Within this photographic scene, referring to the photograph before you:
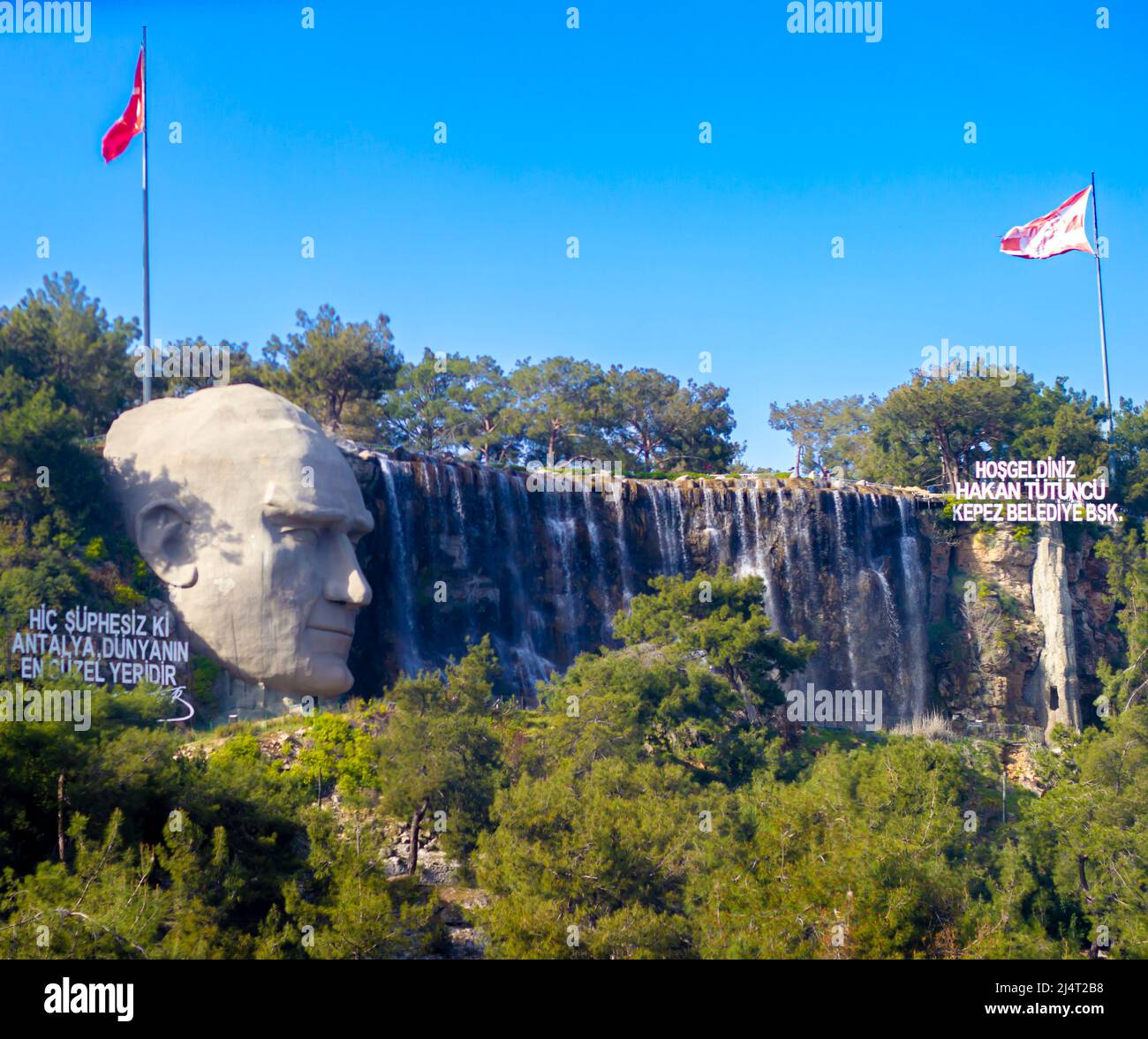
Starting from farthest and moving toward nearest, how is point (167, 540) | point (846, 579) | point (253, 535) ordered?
point (846, 579) < point (167, 540) < point (253, 535)

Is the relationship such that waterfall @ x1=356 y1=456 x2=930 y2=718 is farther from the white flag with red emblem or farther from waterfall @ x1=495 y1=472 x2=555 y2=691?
the white flag with red emblem

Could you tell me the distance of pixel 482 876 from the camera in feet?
75.7

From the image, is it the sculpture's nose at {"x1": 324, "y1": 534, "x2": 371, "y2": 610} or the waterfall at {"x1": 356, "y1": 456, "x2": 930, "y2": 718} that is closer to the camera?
the sculpture's nose at {"x1": 324, "y1": 534, "x2": 371, "y2": 610}

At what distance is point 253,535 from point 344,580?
7.22ft

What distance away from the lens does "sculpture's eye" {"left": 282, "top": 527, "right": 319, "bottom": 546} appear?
102ft

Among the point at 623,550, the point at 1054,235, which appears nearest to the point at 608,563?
the point at 623,550

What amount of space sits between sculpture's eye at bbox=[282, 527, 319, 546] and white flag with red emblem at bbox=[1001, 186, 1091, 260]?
29147 millimetres

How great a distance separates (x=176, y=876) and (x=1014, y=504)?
117 ft

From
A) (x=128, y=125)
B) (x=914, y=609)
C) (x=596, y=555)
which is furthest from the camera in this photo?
(x=914, y=609)

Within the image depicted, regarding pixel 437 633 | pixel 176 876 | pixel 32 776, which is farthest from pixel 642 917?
pixel 437 633

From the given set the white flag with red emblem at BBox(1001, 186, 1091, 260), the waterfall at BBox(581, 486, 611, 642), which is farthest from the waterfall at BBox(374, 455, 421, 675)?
the white flag with red emblem at BBox(1001, 186, 1091, 260)

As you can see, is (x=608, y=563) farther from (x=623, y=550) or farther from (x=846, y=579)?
(x=846, y=579)

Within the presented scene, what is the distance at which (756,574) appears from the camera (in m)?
45.1

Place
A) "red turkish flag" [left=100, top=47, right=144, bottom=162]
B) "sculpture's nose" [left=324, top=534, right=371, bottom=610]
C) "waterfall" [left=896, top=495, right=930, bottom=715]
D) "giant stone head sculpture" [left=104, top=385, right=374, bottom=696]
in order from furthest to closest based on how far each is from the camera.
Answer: "waterfall" [left=896, top=495, right=930, bottom=715] → "red turkish flag" [left=100, top=47, right=144, bottom=162] → "sculpture's nose" [left=324, top=534, right=371, bottom=610] → "giant stone head sculpture" [left=104, top=385, right=374, bottom=696]
